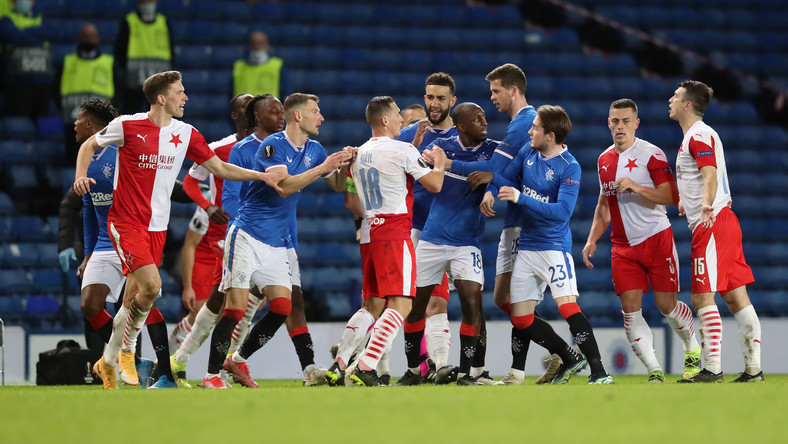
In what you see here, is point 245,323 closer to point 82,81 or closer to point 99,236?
point 99,236

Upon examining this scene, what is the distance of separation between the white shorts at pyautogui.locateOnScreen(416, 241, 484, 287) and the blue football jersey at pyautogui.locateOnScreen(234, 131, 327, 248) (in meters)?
1.07

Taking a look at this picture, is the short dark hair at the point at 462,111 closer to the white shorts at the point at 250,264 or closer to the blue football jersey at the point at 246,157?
the blue football jersey at the point at 246,157

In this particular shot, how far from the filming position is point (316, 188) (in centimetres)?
1429

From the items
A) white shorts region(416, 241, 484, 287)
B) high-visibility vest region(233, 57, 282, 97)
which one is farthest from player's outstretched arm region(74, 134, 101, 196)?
high-visibility vest region(233, 57, 282, 97)

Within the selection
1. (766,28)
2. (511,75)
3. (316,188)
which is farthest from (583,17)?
(511,75)

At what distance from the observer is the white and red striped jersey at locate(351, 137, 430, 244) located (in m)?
7.11

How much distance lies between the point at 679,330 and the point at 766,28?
36.0ft

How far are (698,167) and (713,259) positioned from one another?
2.24ft

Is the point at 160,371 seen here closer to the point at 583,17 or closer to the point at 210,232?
the point at 210,232

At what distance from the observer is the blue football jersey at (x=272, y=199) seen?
7.38m

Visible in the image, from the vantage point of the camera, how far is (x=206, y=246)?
31.0 ft

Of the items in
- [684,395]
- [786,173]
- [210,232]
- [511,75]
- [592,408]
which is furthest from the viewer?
[786,173]

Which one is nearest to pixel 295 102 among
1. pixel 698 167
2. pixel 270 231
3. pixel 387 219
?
pixel 270 231

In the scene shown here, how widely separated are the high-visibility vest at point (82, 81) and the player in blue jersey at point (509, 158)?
23.2ft
